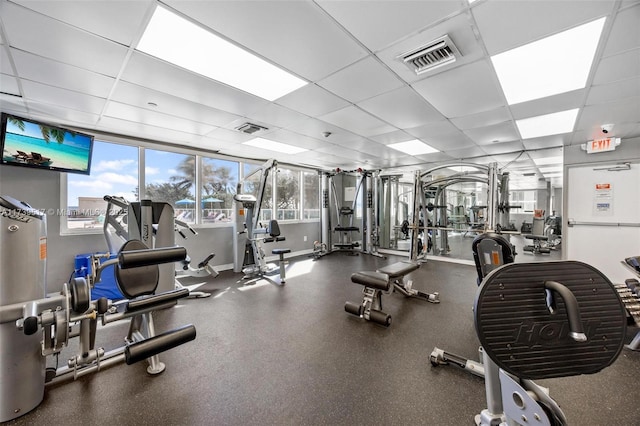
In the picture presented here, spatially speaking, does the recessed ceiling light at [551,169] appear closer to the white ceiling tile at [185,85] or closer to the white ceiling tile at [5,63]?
the white ceiling tile at [185,85]

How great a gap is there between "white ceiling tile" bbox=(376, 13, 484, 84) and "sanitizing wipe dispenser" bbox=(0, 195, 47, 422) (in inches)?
104

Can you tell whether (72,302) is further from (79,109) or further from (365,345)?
(79,109)

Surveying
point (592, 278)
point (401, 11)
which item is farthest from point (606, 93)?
point (592, 278)

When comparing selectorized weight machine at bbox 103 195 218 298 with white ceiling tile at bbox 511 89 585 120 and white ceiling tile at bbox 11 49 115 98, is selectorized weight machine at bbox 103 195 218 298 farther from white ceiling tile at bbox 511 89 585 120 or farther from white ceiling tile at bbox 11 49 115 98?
white ceiling tile at bbox 511 89 585 120

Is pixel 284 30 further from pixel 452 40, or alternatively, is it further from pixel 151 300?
pixel 151 300

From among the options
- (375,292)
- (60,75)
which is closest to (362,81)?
(375,292)

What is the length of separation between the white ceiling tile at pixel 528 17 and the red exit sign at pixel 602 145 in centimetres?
380

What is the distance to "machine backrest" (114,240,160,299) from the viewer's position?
181 cm

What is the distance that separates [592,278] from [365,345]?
6.35ft

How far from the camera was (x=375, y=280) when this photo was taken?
8.99ft

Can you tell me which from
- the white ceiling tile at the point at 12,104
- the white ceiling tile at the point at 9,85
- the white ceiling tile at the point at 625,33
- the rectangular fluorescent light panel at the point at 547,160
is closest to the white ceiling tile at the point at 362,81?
the white ceiling tile at the point at 625,33

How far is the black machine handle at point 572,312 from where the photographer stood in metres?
0.57

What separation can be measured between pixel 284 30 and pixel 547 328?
2.08 metres

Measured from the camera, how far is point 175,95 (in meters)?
2.69
